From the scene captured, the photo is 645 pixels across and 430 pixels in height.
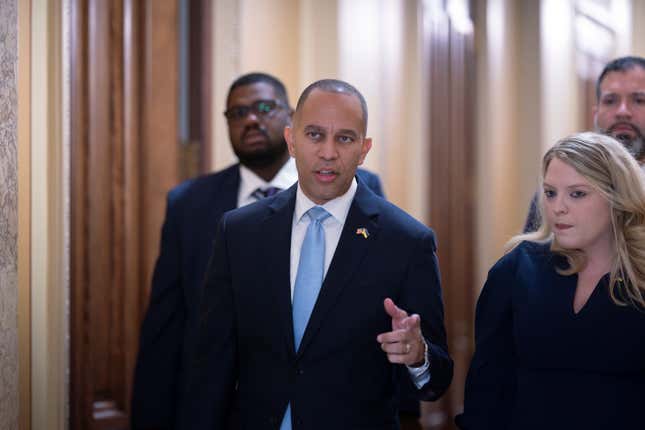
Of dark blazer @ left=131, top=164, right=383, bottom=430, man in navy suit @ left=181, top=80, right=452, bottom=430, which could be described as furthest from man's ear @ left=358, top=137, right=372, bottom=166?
dark blazer @ left=131, top=164, right=383, bottom=430

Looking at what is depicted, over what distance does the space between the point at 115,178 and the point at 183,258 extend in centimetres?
59

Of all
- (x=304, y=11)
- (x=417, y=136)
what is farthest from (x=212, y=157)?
(x=417, y=136)

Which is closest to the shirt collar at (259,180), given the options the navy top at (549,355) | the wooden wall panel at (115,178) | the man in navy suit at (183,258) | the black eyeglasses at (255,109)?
the man in navy suit at (183,258)

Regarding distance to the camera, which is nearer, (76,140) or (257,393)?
(257,393)

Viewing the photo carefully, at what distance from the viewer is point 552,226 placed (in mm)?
2176

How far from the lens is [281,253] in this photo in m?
2.16

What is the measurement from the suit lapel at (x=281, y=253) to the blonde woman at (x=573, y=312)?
511 millimetres

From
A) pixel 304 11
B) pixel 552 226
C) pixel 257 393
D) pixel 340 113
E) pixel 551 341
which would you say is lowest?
pixel 257 393

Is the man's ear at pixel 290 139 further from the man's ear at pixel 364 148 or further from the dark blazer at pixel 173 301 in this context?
the dark blazer at pixel 173 301

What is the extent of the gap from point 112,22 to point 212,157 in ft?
3.26

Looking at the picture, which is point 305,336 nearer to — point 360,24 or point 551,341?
point 551,341

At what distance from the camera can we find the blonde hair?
2.09 meters

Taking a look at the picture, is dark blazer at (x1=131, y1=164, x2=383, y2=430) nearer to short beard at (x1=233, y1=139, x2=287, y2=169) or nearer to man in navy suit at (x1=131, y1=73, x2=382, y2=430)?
man in navy suit at (x1=131, y1=73, x2=382, y2=430)

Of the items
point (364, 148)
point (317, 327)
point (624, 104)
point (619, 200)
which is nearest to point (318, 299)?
point (317, 327)
